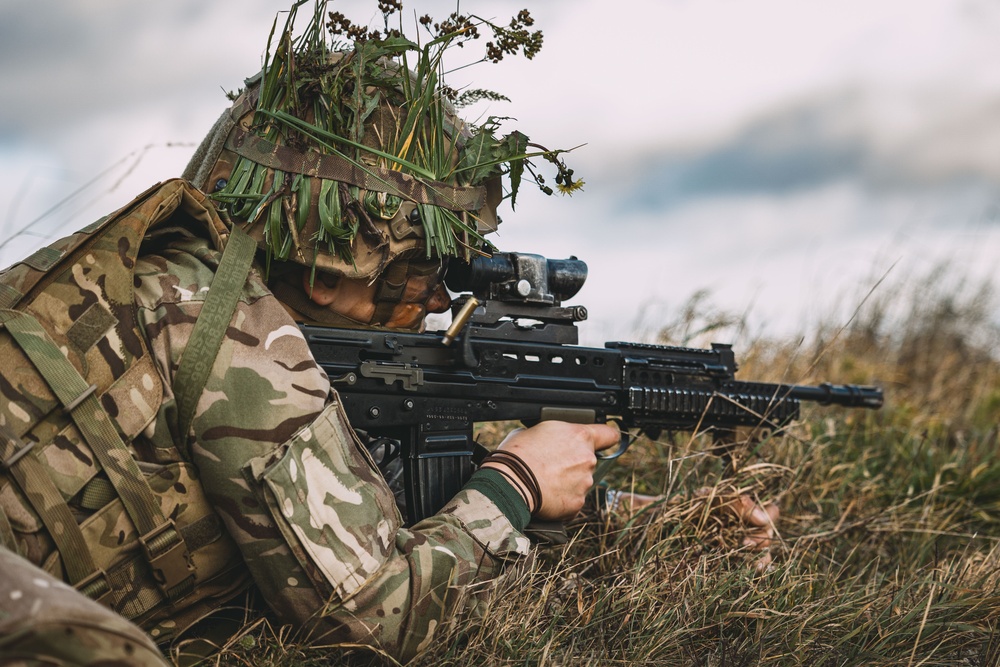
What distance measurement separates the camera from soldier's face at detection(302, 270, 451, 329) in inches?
119

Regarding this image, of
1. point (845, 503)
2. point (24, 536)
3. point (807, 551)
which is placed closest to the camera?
point (24, 536)

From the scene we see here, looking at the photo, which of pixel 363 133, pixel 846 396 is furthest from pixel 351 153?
pixel 846 396

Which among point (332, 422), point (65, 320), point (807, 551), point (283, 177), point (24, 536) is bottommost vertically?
point (807, 551)

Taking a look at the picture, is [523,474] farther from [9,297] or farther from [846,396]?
[846,396]

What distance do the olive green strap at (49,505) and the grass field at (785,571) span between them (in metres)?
0.53

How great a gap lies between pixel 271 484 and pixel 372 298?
3.49 ft

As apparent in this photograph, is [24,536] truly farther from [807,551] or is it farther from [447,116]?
[807,551]

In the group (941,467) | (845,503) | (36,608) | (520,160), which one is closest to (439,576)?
(36,608)

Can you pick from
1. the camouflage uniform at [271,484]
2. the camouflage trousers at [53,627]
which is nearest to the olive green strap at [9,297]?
the camouflage uniform at [271,484]

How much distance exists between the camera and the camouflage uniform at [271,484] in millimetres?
2266

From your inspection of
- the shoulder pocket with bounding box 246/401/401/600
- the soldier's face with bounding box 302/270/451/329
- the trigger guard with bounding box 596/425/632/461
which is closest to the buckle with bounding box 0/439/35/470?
the shoulder pocket with bounding box 246/401/401/600

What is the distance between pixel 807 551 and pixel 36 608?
10.4ft

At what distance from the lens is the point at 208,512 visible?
2367 millimetres

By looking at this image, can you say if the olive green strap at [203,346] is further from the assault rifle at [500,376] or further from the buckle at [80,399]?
the assault rifle at [500,376]
